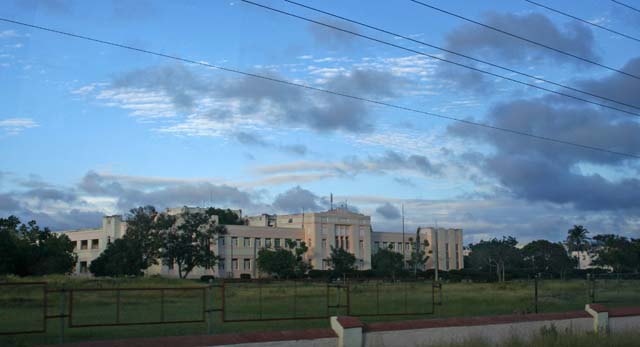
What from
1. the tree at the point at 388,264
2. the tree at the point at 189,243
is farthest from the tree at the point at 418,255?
the tree at the point at 189,243

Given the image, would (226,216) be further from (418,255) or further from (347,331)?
(347,331)

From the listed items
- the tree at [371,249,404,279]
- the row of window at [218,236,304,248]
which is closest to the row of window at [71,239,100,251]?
the row of window at [218,236,304,248]

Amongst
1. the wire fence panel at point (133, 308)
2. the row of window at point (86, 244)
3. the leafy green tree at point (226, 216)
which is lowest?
the wire fence panel at point (133, 308)

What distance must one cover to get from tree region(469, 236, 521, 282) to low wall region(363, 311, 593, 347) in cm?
10084

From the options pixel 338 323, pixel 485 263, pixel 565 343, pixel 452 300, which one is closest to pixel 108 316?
pixel 338 323

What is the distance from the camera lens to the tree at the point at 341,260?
126 m

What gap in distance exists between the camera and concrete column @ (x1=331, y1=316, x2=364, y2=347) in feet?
61.9

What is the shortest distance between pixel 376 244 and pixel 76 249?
193 ft

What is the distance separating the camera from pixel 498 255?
129125 mm

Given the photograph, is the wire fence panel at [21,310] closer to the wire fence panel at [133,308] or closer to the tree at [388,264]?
the wire fence panel at [133,308]

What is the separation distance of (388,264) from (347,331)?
110 meters

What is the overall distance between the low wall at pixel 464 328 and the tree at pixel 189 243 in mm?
87713

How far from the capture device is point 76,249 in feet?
438

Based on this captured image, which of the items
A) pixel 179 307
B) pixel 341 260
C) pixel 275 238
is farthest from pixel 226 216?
pixel 179 307
